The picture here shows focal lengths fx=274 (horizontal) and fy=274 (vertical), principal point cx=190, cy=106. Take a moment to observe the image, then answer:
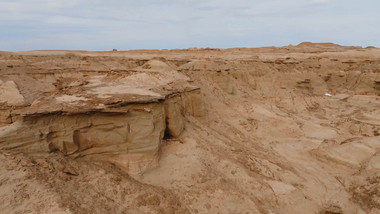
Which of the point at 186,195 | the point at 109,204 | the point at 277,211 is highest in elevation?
the point at 109,204

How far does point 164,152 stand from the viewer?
674cm

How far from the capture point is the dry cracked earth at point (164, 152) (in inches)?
182

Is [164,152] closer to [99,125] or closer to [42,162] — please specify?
[99,125]

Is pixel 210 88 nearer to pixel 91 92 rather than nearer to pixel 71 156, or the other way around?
pixel 91 92

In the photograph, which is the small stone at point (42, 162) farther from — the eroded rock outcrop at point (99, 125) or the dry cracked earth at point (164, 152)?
the eroded rock outcrop at point (99, 125)

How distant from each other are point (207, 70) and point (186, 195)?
835 cm

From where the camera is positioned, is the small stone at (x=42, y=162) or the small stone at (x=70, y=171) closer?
the small stone at (x=42, y=162)

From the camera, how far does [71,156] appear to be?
17.2ft

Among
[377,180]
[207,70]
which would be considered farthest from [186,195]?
[207,70]

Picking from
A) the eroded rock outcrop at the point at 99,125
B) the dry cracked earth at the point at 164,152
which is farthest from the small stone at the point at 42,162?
the eroded rock outcrop at the point at 99,125

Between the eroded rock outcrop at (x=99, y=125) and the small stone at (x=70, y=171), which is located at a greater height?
the eroded rock outcrop at (x=99, y=125)

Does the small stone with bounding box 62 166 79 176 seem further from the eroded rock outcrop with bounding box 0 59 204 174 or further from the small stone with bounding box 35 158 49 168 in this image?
the eroded rock outcrop with bounding box 0 59 204 174

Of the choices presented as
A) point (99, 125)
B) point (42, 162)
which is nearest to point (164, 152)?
point (99, 125)

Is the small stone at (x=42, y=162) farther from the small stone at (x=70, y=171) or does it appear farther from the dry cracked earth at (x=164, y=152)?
the small stone at (x=70, y=171)
